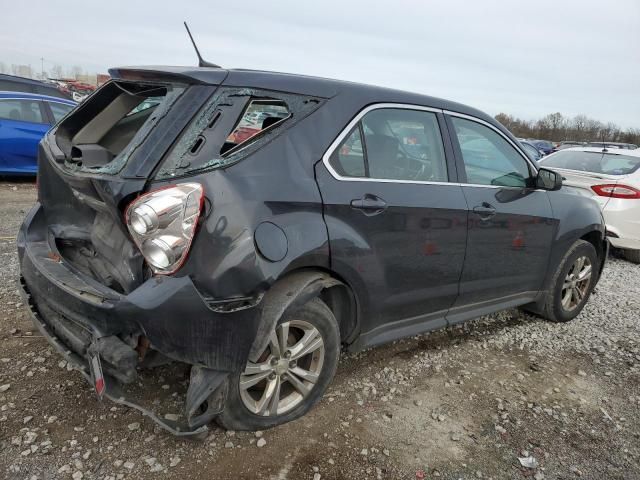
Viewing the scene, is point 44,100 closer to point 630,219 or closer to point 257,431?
point 257,431

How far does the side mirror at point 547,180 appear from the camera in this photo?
12.1 ft

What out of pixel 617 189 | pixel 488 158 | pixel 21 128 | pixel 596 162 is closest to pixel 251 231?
pixel 488 158

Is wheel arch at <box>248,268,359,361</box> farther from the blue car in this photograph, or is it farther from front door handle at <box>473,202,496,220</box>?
the blue car

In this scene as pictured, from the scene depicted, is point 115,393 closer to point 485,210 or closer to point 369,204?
point 369,204

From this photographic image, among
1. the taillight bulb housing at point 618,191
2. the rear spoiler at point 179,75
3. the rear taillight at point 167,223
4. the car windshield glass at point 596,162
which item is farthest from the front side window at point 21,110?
the taillight bulb housing at point 618,191

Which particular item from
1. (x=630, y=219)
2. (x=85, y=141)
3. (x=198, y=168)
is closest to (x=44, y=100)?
(x=85, y=141)

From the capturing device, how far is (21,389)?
272 centimetres

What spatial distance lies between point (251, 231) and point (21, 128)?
7831 mm

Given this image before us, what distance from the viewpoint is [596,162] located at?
6.84 meters

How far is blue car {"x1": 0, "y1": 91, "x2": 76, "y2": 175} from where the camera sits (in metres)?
8.05

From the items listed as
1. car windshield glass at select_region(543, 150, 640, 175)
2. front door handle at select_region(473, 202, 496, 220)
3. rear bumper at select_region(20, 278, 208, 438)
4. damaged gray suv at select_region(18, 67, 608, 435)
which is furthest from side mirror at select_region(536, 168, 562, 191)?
car windshield glass at select_region(543, 150, 640, 175)

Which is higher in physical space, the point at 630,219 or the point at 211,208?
the point at 211,208

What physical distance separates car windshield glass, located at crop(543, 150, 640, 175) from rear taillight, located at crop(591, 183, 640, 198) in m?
0.28

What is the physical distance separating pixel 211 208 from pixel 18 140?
766 centimetres
